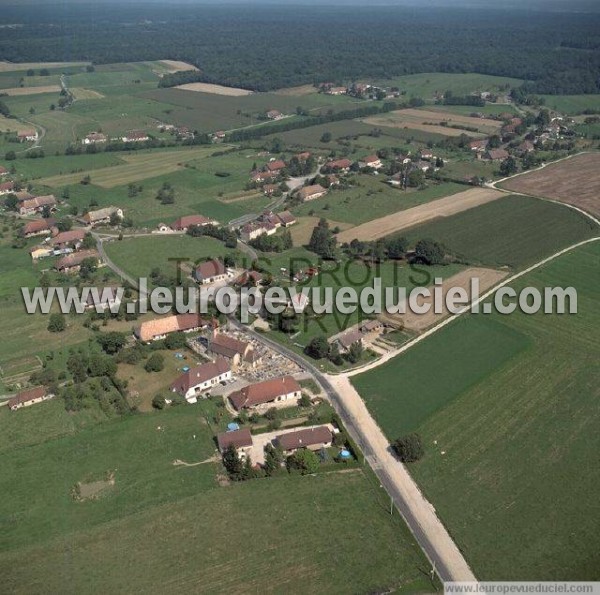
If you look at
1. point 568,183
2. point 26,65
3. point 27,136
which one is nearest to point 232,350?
point 568,183

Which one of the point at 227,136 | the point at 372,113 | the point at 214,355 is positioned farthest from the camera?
the point at 372,113

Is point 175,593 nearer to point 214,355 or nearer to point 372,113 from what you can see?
point 214,355

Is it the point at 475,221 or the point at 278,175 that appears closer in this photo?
the point at 475,221

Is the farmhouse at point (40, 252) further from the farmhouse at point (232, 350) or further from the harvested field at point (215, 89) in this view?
the harvested field at point (215, 89)

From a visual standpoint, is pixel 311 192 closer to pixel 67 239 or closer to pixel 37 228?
pixel 67 239

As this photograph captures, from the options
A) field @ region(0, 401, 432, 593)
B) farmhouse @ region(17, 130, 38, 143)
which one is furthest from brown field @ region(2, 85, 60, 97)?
field @ region(0, 401, 432, 593)

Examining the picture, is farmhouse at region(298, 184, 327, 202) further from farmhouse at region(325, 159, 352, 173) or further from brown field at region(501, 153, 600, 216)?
brown field at region(501, 153, 600, 216)

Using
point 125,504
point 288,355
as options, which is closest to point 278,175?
point 288,355
